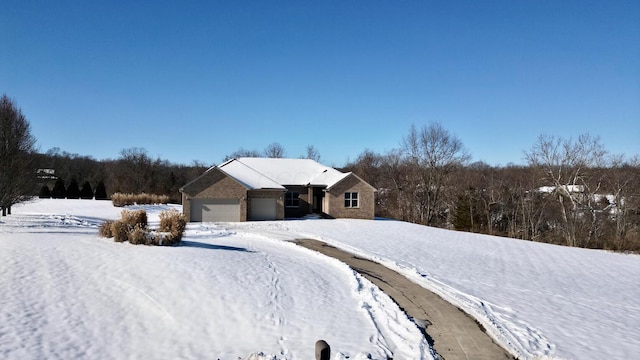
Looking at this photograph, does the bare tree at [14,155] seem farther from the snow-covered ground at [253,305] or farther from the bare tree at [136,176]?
the bare tree at [136,176]

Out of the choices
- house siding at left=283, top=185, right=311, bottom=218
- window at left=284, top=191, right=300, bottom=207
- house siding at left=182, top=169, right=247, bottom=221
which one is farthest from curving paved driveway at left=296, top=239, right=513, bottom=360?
window at left=284, top=191, right=300, bottom=207

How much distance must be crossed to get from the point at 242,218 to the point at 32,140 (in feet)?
46.8

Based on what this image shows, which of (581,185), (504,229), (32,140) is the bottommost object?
(504,229)

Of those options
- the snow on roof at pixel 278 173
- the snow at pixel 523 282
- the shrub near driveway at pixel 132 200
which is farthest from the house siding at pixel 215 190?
the shrub near driveway at pixel 132 200

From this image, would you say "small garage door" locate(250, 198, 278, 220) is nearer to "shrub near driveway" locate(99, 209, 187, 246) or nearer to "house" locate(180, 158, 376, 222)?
"house" locate(180, 158, 376, 222)

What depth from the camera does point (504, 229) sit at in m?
45.8

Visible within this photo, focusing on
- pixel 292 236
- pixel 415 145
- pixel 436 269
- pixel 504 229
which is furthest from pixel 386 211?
pixel 436 269

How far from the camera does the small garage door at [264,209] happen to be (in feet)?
99.5

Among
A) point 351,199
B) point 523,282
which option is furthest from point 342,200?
point 523,282

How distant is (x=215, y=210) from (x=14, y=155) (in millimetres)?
12686

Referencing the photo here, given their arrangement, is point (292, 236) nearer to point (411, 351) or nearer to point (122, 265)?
point (122, 265)

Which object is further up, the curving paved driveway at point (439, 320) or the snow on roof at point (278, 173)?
the snow on roof at point (278, 173)

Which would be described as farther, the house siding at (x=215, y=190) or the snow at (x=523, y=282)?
the house siding at (x=215, y=190)

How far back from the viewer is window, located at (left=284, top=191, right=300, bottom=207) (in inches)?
1320
